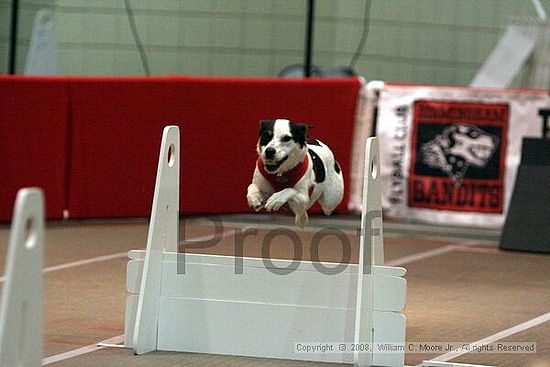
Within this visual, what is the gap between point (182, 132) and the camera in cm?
1276

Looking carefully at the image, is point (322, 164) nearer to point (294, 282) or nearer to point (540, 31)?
point (294, 282)

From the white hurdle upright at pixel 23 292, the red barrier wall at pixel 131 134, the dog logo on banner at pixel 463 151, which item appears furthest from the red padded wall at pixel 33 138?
the white hurdle upright at pixel 23 292

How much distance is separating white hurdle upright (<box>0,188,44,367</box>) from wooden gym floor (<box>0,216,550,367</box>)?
1.57 meters

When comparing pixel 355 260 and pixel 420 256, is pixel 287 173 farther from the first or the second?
pixel 420 256

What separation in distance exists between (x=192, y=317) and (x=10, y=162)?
5.11 meters

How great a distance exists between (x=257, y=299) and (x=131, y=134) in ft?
18.1

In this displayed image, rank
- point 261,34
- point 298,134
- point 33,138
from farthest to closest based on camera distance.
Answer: point 261,34 < point 33,138 < point 298,134

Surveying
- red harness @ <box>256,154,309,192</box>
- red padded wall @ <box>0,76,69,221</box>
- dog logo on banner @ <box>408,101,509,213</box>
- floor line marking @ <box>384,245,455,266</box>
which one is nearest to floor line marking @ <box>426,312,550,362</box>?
red harness @ <box>256,154,309,192</box>

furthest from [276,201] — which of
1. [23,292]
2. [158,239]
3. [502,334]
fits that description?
[502,334]

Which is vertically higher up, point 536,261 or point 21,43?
point 21,43

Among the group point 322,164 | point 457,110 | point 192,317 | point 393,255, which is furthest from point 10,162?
point 322,164

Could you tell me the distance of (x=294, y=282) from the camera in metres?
7.28

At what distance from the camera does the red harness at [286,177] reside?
6551mm

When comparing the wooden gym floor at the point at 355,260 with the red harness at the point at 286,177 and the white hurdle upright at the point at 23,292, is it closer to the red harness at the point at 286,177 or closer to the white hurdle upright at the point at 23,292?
the red harness at the point at 286,177
